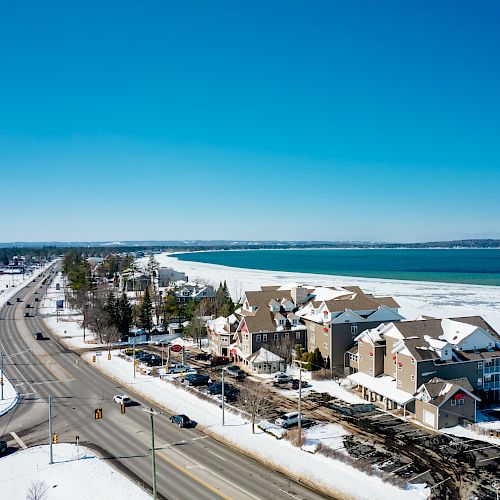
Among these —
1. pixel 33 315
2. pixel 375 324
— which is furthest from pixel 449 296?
pixel 33 315

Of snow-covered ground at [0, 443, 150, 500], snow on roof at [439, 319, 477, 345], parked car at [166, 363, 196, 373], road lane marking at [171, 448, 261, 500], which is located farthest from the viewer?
parked car at [166, 363, 196, 373]

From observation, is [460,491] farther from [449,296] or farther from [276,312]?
[449,296]

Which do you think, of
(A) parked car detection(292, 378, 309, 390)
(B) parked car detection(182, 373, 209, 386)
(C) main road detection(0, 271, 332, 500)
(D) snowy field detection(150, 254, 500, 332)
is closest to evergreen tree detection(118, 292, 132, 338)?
(C) main road detection(0, 271, 332, 500)

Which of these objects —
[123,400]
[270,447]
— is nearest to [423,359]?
[270,447]

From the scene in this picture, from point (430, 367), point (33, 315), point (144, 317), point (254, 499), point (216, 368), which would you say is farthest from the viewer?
point (33, 315)

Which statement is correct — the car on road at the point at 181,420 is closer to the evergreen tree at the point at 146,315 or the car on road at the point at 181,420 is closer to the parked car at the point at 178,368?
the parked car at the point at 178,368

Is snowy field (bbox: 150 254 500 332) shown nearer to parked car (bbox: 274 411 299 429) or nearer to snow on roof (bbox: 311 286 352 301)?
snow on roof (bbox: 311 286 352 301)

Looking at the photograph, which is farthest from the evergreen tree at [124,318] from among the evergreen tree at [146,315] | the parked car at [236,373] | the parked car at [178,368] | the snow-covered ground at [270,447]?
the parked car at [236,373]
